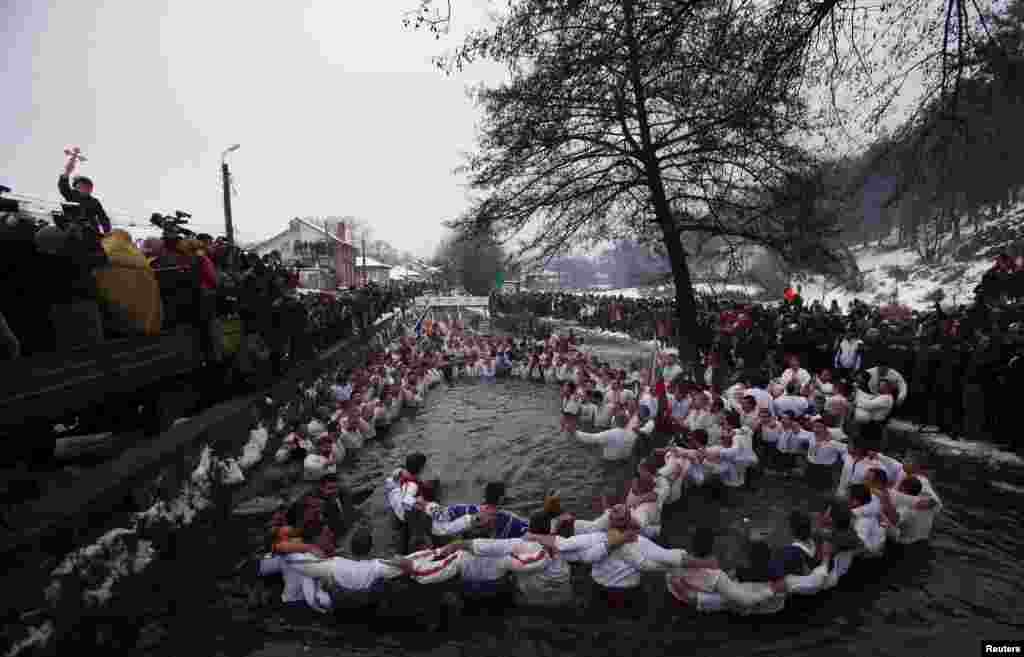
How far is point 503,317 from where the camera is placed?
4338 centimetres

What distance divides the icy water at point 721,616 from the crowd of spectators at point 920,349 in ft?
4.19

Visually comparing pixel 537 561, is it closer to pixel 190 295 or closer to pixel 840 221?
pixel 190 295

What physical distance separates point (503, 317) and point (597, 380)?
97.4 feet

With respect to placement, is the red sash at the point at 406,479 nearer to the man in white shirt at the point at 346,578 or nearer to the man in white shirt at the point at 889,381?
the man in white shirt at the point at 346,578

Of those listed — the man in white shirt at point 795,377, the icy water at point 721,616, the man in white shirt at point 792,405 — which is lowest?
the icy water at point 721,616

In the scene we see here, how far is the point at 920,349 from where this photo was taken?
9.20m

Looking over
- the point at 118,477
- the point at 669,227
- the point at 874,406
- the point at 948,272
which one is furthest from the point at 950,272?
the point at 118,477

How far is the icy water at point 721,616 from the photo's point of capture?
14.4ft

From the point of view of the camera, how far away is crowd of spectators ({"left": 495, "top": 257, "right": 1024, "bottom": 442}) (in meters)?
8.00

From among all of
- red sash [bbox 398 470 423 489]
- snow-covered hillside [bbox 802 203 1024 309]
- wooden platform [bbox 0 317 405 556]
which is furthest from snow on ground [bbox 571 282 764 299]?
wooden platform [bbox 0 317 405 556]

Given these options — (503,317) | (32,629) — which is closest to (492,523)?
(32,629)

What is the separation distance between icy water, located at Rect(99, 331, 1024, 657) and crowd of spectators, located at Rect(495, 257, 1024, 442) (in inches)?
50.3

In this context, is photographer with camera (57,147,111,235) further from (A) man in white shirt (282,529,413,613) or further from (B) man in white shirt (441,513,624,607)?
(B) man in white shirt (441,513,624,607)

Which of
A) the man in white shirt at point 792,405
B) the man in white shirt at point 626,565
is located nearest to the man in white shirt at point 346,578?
the man in white shirt at point 626,565
